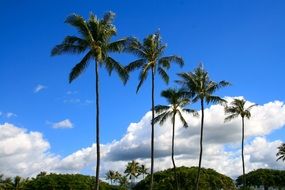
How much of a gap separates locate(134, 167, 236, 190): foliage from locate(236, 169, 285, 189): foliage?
20473 millimetres

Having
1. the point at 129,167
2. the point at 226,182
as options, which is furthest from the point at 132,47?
the point at 129,167

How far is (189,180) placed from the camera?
88.6 meters

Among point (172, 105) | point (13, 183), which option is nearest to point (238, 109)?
point (172, 105)

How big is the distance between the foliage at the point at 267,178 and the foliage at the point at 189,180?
2047 cm

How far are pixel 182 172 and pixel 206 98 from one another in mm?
37108

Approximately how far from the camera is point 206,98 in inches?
2189

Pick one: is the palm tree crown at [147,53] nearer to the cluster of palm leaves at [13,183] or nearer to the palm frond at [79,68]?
the palm frond at [79,68]

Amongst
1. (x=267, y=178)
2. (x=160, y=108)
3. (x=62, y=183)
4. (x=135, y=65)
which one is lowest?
(x=62, y=183)

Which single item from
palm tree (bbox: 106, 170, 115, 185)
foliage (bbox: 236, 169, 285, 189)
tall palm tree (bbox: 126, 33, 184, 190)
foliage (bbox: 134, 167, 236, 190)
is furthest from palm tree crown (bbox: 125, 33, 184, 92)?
palm tree (bbox: 106, 170, 115, 185)

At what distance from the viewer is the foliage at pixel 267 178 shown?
11050cm

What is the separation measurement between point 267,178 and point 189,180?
97.4 feet

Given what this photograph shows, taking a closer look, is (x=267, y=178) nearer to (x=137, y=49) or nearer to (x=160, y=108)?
(x=160, y=108)

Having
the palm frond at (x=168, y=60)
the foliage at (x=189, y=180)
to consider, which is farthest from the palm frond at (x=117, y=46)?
→ the foliage at (x=189, y=180)

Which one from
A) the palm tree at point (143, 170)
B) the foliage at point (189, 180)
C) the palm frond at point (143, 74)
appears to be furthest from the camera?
the palm tree at point (143, 170)
